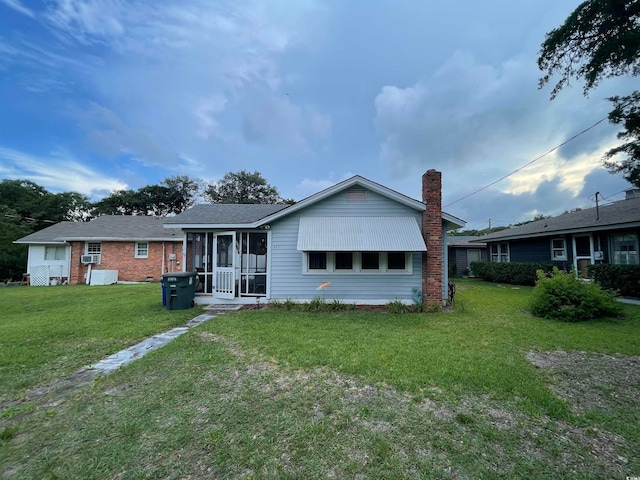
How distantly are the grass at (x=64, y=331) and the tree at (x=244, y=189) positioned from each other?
30811 millimetres

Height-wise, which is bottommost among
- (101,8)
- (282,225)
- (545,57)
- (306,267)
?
(306,267)

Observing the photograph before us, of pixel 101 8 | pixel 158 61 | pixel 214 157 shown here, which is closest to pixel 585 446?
pixel 101 8

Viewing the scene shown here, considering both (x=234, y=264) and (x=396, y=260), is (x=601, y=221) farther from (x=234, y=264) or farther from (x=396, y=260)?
(x=234, y=264)

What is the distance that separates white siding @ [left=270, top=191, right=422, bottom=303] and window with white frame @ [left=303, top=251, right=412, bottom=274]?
0.62ft

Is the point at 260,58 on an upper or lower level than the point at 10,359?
upper

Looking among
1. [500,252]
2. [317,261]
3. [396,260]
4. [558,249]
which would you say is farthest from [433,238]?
[500,252]

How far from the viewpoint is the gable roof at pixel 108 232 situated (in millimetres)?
19172

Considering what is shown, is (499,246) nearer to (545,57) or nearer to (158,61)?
(545,57)

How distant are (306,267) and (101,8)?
12370 mm

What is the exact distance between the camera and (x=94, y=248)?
779 inches

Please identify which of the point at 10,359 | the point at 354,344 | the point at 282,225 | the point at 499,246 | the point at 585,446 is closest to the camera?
the point at 585,446

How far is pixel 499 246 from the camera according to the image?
69.3 ft

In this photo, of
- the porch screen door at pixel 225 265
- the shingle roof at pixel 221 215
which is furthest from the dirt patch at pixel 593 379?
the porch screen door at pixel 225 265

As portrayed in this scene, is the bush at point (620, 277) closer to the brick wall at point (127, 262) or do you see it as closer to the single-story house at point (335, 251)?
the single-story house at point (335, 251)
